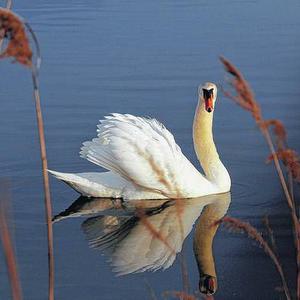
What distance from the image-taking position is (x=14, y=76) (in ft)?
36.1

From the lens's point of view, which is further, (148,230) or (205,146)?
(205,146)

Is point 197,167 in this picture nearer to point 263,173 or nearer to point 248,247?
point 263,173

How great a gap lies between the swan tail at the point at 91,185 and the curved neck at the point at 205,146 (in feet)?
2.24

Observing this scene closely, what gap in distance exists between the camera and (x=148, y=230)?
635cm

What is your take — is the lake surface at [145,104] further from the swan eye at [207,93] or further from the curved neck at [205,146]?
the swan eye at [207,93]

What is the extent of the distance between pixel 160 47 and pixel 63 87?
7.07ft

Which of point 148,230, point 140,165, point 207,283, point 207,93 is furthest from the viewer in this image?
point 207,93

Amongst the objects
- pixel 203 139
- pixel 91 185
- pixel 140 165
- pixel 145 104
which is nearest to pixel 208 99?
pixel 203 139

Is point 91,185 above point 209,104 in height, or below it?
below

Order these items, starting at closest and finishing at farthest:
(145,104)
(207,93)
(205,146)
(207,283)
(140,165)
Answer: (207,283) → (140,165) → (207,93) → (205,146) → (145,104)

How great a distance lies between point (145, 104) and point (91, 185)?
7.74 feet

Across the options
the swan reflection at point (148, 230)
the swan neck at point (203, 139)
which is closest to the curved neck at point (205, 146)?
the swan neck at point (203, 139)

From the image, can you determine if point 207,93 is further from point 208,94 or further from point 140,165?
point 140,165

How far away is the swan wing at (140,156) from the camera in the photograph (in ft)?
22.8
